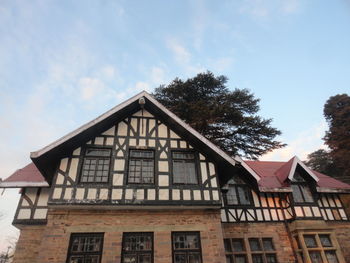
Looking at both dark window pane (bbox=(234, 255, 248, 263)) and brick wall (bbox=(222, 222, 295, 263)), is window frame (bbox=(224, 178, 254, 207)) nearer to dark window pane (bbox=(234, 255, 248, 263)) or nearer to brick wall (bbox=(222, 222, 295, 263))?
brick wall (bbox=(222, 222, 295, 263))

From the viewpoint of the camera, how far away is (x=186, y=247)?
28.0ft

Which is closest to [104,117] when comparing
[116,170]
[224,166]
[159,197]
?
[116,170]

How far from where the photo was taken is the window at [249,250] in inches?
433

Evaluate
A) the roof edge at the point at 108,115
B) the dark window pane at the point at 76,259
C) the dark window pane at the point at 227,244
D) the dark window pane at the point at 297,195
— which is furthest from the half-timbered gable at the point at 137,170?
the dark window pane at the point at 297,195

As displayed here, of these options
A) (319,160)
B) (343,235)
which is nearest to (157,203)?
(343,235)

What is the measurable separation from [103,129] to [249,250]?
9.26 meters

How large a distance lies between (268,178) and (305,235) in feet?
11.2

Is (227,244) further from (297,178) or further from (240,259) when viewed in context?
(297,178)

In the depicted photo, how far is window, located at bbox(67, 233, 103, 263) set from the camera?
306 inches

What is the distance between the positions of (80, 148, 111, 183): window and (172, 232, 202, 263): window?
3.69 m

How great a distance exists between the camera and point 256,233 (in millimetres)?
11617

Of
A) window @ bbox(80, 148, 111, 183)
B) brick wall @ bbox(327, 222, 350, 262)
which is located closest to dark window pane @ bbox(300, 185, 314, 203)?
brick wall @ bbox(327, 222, 350, 262)

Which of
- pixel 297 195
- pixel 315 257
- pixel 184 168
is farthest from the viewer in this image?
pixel 297 195

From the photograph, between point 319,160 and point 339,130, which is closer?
point 339,130
